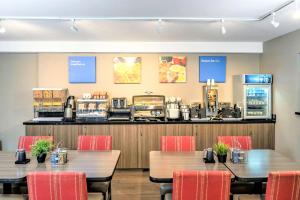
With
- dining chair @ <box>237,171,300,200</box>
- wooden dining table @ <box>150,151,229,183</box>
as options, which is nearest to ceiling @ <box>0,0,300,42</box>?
wooden dining table @ <box>150,151,229,183</box>

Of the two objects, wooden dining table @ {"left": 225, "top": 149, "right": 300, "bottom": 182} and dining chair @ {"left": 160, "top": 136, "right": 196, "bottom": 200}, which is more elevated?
dining chair @ {"left": 160, "top": 136, "right": 196, "bottom": 200}

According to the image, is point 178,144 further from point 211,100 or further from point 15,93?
point 15,93

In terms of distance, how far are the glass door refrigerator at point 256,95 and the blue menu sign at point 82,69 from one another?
2.93 m

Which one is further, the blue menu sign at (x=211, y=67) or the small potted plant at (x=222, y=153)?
the blue menu sign at (x=211, y=67)

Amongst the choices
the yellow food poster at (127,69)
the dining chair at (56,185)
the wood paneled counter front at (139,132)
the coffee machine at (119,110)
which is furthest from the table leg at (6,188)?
the yellow food poster at (127,69)

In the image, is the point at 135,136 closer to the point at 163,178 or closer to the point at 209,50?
the point at 209,50

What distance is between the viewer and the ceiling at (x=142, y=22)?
3.27m

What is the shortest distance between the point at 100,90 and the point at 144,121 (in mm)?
1234

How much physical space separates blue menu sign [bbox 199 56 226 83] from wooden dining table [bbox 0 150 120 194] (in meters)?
3.19

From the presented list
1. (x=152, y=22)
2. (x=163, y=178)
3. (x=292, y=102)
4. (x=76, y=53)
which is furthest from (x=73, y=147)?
(x=292, y=102)

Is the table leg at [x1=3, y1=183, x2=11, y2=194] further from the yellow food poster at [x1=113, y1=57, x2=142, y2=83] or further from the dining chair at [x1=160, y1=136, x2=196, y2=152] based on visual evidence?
the yellow food poster at [x1=113, y1=57, x2=142, y2=83]

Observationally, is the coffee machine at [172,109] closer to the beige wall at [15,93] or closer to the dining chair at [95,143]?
the dining chair at [95,143]

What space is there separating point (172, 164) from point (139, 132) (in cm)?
248

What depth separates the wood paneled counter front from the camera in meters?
5.38
